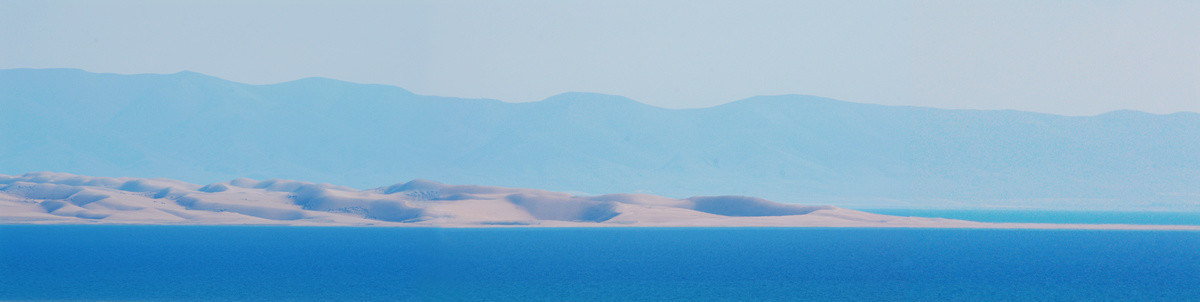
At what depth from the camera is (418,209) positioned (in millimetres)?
116312

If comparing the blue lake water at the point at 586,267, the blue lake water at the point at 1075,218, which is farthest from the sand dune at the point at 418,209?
the blue lake water at the point at 586,267

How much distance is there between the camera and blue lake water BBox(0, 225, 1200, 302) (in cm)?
4244

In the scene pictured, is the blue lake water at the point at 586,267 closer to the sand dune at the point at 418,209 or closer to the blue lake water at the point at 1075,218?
the sand dune at the point at 418,209

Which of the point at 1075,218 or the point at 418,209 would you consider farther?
the point at 1075,218

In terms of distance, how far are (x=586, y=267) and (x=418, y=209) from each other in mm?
63592

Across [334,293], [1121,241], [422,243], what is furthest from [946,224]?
[334,293]

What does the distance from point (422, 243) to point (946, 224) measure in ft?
189

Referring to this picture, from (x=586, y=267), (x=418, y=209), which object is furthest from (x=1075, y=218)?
(x=586, y=267)

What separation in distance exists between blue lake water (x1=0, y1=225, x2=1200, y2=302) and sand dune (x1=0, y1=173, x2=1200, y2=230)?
945 inches

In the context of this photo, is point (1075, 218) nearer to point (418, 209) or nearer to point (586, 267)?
point (418, 209)

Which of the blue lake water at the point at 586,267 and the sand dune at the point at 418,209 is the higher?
the sand dune at the point at 418,209

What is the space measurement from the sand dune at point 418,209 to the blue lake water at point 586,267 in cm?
2401

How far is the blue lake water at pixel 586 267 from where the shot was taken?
42.4 meters

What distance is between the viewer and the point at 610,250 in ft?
224
